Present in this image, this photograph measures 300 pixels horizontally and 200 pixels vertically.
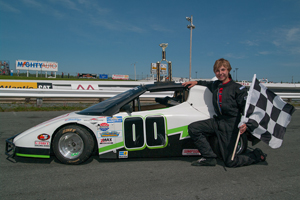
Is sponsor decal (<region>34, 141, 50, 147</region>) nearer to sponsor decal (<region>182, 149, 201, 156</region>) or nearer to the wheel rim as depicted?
the wheel rim

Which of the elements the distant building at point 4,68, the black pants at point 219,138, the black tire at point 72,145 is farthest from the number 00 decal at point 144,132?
the distant building at point 4,68

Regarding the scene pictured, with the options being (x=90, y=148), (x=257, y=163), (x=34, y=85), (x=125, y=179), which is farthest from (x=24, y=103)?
(x=257, y=163)

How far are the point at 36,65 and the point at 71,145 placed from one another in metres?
56.8

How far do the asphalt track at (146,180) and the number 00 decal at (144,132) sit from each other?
13.2 inches

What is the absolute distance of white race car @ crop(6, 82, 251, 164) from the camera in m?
3.40

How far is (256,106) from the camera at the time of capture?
11.2 ft

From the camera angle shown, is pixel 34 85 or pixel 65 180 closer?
pixel 65 180

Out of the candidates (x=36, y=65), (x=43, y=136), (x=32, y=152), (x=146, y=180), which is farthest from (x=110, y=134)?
(x=36, y=65)

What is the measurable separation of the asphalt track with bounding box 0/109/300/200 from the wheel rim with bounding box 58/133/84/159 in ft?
0.61

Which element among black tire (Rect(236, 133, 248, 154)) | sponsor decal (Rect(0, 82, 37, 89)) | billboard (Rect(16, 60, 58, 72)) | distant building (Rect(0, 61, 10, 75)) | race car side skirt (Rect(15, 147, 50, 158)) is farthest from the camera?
billboard (Rect(16, 60, 58, 72))

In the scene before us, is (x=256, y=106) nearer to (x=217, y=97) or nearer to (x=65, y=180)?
(x=217, y=97)

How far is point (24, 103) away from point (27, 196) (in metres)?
10.2

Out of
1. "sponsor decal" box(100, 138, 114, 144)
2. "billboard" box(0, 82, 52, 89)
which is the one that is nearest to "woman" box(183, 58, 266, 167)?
"sponsor decal" box(100, 138, 114, 144)

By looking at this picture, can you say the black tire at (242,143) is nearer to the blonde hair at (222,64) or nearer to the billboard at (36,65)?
the blonde hair at (222,64)
